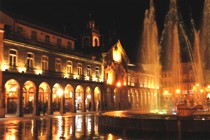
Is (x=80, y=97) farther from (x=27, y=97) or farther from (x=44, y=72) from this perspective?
(x=44, y=72)

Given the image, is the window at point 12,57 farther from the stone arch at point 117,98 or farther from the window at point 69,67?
the stone arch at point 117,98

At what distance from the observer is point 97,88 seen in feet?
196

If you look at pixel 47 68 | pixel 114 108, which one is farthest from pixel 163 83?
pixel 47 68

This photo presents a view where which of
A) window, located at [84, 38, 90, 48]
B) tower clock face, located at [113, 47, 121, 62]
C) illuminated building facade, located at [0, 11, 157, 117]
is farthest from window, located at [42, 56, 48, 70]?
window, located at [84, 38, 90, 48]

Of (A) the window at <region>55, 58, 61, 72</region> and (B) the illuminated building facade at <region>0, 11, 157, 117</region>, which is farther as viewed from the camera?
(A) the window at <region>55, 58, 61, 72</region>

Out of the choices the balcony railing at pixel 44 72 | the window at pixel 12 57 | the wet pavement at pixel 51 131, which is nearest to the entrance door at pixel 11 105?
the balcony railing at pixel 44 72

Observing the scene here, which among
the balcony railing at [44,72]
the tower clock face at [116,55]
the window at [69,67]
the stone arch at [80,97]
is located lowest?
the stone arch at [80,97]

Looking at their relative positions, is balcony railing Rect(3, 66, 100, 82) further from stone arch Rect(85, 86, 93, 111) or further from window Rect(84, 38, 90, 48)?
window Rect(84, 38, 90, 48)

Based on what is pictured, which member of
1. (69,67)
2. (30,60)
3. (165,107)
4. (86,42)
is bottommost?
(165,107)

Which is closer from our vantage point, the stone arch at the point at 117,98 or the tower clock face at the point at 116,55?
the stone arch at the point at 117,98

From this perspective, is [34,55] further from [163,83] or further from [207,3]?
[163,83]

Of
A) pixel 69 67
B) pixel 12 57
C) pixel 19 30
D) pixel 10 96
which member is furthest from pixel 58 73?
pixel 12 57

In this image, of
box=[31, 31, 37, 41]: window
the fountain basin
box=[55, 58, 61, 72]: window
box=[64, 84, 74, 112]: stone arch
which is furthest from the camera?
box=[64, 84, 74, 112]: stone arch

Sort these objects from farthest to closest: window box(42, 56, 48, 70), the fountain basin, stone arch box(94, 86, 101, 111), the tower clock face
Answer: the tower clock face < stone arch box(94, 86, 101, 111) < window box(42, 56, 48, 70) < the fountain basin
